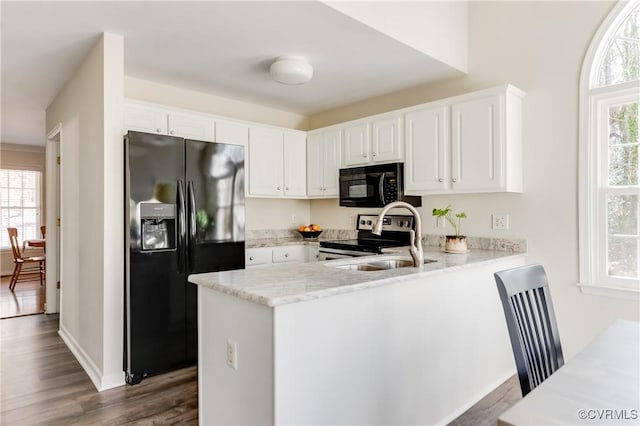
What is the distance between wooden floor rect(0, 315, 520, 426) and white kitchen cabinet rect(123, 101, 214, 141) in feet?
6.27

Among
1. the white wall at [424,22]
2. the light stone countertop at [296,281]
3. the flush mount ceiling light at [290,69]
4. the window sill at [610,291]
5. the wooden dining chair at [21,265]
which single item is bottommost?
the wooden dining chair at [21,265]

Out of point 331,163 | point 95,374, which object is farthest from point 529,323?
point 331,163

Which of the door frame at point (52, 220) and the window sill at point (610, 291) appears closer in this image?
the window sill at point (610, 291)

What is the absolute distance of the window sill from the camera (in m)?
2.51

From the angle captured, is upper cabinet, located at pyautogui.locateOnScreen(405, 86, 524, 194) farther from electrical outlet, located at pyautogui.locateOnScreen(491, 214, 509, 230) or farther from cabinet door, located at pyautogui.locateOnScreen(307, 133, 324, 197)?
cabinet door, located at pyautogui.locateOnScreen(307, 133, 324, 197)

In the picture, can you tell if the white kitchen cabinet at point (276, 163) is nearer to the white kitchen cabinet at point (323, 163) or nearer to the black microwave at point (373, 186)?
the white kitchen cabinet at point (323, 163)

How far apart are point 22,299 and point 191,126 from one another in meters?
3.92

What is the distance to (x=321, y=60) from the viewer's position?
3098 millimetres

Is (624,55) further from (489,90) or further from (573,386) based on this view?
(573,386)

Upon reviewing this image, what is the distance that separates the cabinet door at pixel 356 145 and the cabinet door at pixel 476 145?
0.91 m

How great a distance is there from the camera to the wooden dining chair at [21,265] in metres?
6.01

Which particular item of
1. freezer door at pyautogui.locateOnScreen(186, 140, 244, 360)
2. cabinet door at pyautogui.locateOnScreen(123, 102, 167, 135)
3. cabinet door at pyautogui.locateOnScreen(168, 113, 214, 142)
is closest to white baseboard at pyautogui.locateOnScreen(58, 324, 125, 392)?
freezer door at pyautogui.locateOnScreen(186, 140, 244, 360)

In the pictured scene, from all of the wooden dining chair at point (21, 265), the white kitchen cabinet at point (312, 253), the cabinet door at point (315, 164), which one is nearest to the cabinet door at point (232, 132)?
the cabinet door at point (315, 164)

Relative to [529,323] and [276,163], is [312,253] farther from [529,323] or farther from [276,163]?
[529,323]
